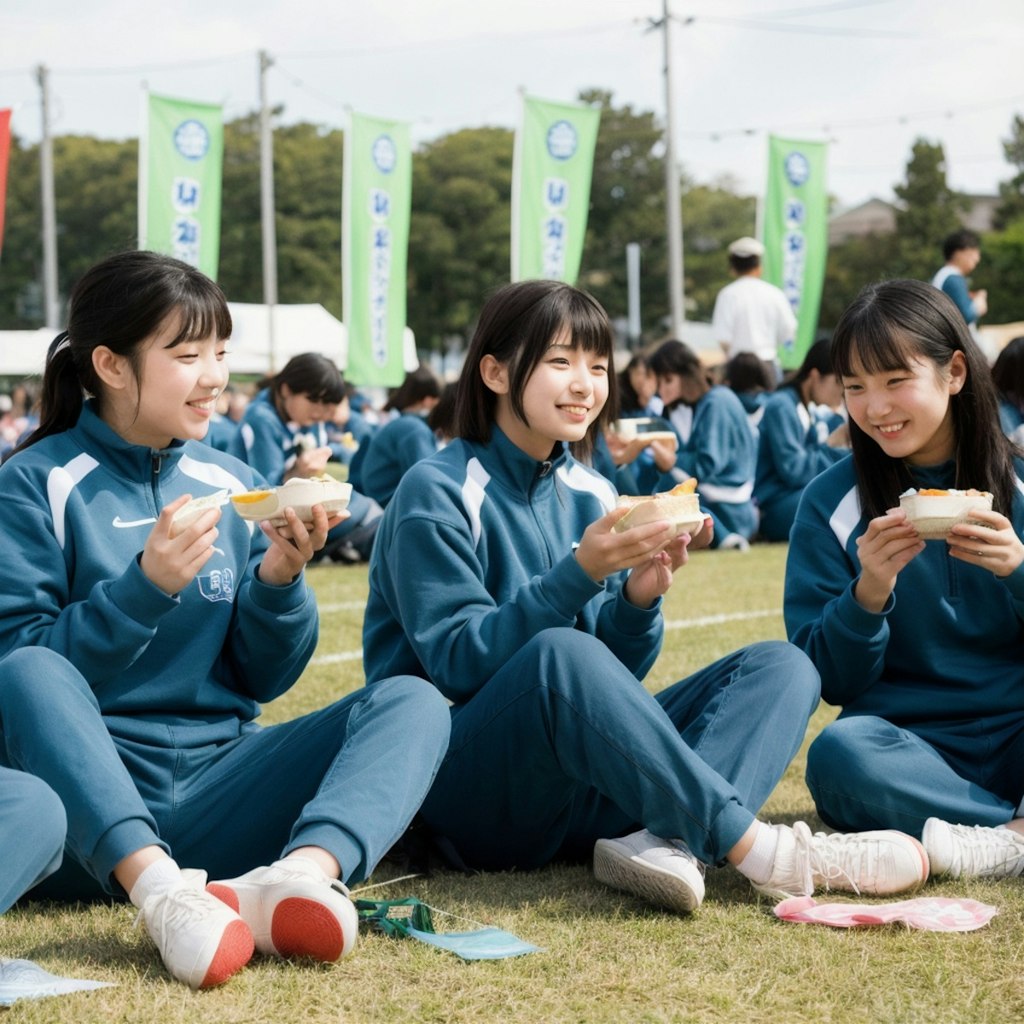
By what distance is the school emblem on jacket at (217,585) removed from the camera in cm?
329

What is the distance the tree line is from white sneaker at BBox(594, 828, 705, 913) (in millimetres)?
47684

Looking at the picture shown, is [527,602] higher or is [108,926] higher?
[527,602]

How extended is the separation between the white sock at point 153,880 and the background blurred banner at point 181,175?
51.8 feet

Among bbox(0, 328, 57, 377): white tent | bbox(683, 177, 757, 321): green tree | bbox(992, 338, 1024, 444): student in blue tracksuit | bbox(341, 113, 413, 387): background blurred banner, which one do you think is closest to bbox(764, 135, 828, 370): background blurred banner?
bbox(341, 113, 413, 387): background blurred banner

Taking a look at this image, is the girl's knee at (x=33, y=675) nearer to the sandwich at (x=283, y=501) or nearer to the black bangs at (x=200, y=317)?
the sandwich at (x=283, y=501)

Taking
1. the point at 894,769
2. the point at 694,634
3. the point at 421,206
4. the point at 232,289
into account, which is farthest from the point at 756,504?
the point at 421,206

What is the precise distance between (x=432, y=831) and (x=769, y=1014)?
3.89 feet

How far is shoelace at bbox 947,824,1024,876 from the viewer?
3.31 m

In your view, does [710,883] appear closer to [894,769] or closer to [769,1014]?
[894,769]

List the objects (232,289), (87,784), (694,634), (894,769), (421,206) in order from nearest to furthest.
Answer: (87,784), (894,769), (694,634), (232,289), (421,206)

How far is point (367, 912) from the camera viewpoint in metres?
2.96

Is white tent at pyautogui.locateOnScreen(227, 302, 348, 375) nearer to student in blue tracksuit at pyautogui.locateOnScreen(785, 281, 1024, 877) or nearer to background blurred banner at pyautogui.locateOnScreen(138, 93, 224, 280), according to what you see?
background blurred banner at pyautogui.locateOnScreen(138, 93, 224, 280)

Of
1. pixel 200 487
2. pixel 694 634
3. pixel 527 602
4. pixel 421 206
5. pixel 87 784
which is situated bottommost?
pixel 694 634

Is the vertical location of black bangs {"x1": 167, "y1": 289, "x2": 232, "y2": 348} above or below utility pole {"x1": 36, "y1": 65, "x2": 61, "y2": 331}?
below
